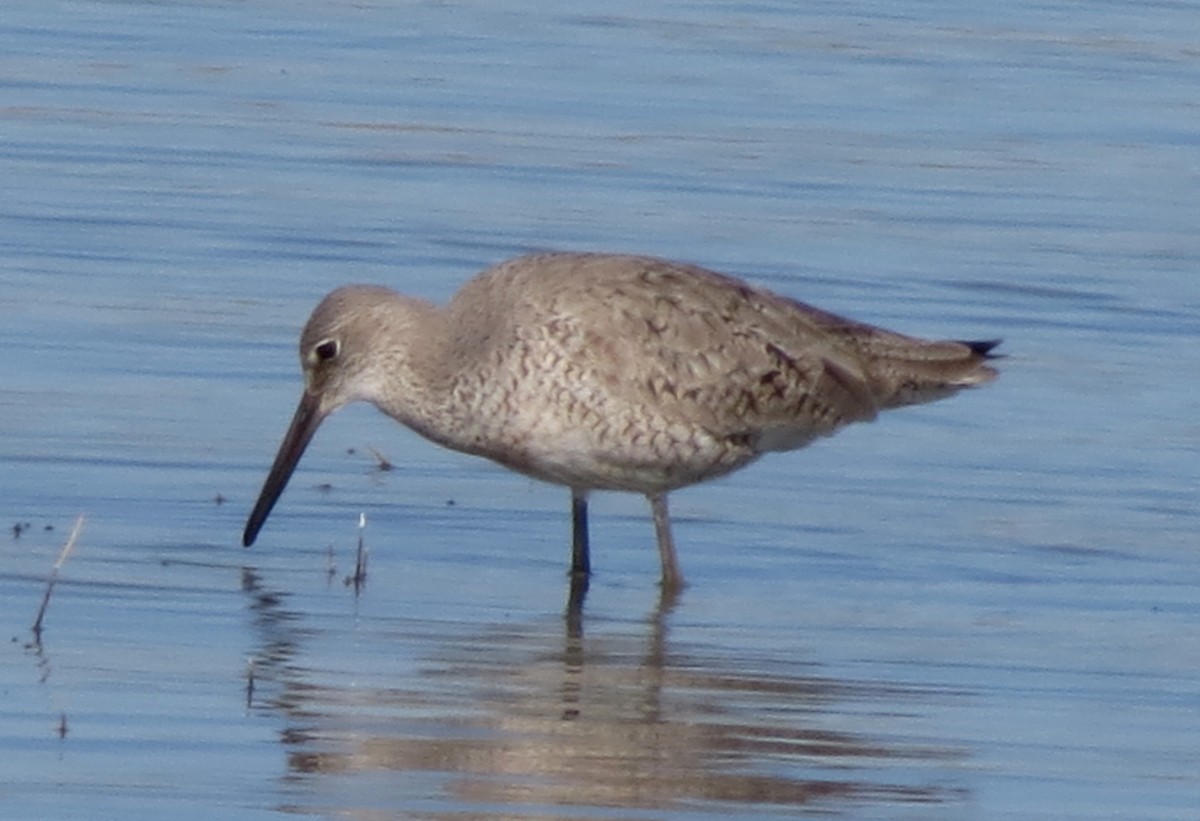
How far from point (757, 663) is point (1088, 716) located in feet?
3.01

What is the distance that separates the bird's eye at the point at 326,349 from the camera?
9445 mm

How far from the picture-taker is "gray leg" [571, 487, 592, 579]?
9258 millimetres

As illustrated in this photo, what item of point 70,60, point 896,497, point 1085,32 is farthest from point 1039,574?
point 1085,32

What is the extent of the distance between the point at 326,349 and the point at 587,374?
77 cm

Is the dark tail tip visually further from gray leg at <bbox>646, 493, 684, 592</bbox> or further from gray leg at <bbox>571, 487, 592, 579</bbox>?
gray leg at <bbox>571, 487, 592, 579</bbox>

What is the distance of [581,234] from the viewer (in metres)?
13.6

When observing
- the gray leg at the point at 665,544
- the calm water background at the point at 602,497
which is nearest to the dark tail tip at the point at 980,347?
the calm water background at the point at 602,497

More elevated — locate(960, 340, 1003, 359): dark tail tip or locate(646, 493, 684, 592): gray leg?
locate(960, 340, 1003, 359): dark tail tip

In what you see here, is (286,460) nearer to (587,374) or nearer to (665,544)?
(587,374)

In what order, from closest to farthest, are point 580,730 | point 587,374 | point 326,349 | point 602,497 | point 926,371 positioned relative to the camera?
point 580,730, point 587,374, point 326,349, point 926,371, point 602,497

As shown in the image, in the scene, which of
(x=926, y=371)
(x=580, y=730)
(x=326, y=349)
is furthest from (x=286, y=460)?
(x=580, y=730)

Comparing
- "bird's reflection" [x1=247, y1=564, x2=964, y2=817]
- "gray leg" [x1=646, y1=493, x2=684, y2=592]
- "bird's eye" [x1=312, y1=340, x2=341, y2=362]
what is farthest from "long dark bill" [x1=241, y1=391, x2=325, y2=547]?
"gray leg" [x1=646, y1=493, x2=684, y2=592]

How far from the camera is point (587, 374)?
924cm

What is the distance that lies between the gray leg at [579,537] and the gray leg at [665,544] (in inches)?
7.9
